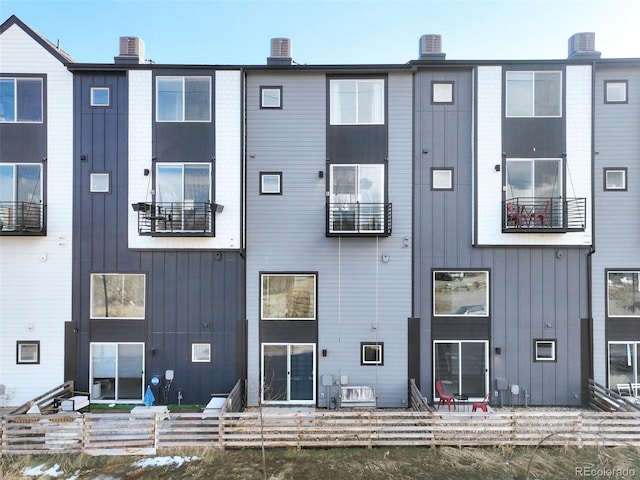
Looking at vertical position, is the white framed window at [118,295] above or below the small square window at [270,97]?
below

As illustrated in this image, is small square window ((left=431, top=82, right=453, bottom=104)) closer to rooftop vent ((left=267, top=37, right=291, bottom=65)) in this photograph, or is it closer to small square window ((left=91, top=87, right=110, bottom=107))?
rooftop vent ((left=267, top=37, right=291, bottom=65))

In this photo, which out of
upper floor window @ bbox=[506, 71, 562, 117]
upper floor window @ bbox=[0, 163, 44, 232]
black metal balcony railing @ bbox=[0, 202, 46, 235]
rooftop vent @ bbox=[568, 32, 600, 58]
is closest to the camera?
black metal balcony railing @ bbox=[0, 202, 46, 235]

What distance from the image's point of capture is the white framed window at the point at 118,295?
30.5 ft

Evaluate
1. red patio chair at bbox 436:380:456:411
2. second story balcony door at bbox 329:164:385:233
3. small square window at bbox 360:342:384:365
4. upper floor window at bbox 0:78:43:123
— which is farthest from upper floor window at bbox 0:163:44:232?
red patio chair at bbox 436:380:456:411

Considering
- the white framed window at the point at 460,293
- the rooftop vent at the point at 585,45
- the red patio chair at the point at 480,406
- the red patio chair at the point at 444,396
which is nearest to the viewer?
the red patio chair at the point at 480,406

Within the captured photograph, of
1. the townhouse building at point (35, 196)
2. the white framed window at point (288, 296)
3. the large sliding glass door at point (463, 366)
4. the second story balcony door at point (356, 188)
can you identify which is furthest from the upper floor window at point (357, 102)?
the townhouse building at point (35, 196)

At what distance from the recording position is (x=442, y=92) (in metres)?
9.33

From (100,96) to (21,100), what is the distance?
2.10m

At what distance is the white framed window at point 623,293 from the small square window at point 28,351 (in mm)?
15166

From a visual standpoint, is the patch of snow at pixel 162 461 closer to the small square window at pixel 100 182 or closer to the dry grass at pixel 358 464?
the dry grass at pixel 358 464

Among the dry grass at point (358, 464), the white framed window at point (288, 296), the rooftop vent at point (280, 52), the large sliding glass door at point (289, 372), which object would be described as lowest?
the dry grass at point (358, 464)

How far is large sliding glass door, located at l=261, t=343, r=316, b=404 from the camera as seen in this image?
9195mm

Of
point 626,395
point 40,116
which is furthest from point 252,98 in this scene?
point 626,395

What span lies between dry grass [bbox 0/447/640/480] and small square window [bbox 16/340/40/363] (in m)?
3.11
